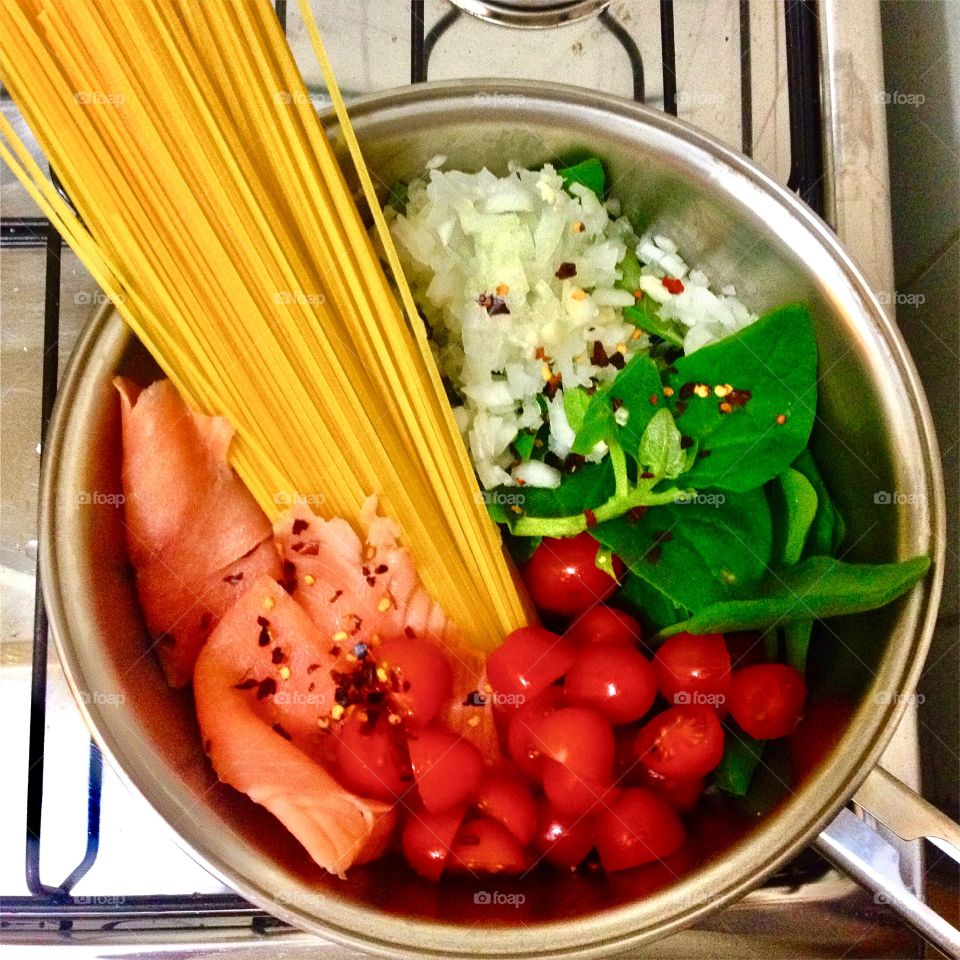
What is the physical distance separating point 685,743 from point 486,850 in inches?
6.8

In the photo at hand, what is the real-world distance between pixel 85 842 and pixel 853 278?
0.82 meters

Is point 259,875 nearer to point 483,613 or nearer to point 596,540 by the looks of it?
point 483,613

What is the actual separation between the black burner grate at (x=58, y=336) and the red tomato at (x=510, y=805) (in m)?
0.24

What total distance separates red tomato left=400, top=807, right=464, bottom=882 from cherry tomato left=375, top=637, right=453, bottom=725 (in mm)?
73

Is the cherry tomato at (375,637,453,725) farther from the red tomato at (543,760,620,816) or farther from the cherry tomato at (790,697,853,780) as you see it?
the cherry tomato at (790,697,853,780)

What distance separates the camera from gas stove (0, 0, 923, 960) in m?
0.76

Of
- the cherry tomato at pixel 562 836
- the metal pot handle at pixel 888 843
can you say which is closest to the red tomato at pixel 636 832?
the cherry tomato at pixel 562 836

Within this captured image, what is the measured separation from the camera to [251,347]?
695mm

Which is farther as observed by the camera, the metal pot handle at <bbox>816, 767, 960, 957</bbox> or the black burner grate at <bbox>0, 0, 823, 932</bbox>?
the black burner grate at <bbox>0, 0, 823, 932</bbox>

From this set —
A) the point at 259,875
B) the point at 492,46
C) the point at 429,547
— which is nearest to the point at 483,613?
the point at 429,547

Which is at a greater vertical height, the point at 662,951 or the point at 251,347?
the point at 251,347

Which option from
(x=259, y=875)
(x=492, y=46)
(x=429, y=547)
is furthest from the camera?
(x=492, y=46)

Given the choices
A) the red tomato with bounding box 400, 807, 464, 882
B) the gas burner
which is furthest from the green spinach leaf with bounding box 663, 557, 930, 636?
the gas burner

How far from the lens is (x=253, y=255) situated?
66 cm
